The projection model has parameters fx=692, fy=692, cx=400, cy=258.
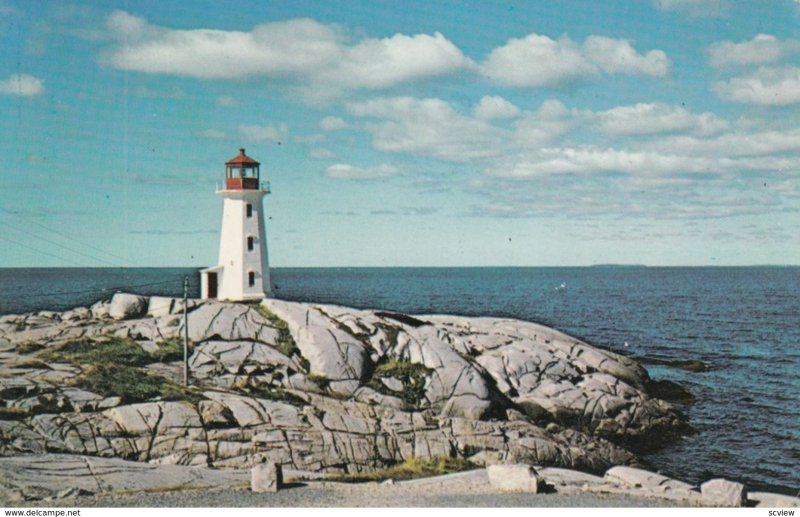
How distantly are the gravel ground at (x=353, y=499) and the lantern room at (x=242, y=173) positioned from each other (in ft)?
69.4

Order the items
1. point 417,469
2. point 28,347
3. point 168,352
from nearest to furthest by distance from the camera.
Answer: point 417,469 < point 28,347 < point 168,352

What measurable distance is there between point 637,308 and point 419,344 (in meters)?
66.6

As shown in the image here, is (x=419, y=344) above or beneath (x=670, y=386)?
above

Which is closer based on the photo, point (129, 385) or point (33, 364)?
point (129, 385)

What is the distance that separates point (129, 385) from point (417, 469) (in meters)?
11.3

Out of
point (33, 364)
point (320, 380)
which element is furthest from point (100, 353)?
point (320, 380)

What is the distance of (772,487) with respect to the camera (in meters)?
27.0

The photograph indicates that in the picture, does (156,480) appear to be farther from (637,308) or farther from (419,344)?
(637,308)

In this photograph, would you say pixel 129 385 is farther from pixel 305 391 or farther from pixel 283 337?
pixel 283 337

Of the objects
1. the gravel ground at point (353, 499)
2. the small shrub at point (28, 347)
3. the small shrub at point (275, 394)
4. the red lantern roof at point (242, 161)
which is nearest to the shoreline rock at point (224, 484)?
the gravel ground at point (353, 499)

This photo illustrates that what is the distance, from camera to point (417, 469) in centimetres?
2550

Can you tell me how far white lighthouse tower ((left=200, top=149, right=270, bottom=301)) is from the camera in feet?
125
